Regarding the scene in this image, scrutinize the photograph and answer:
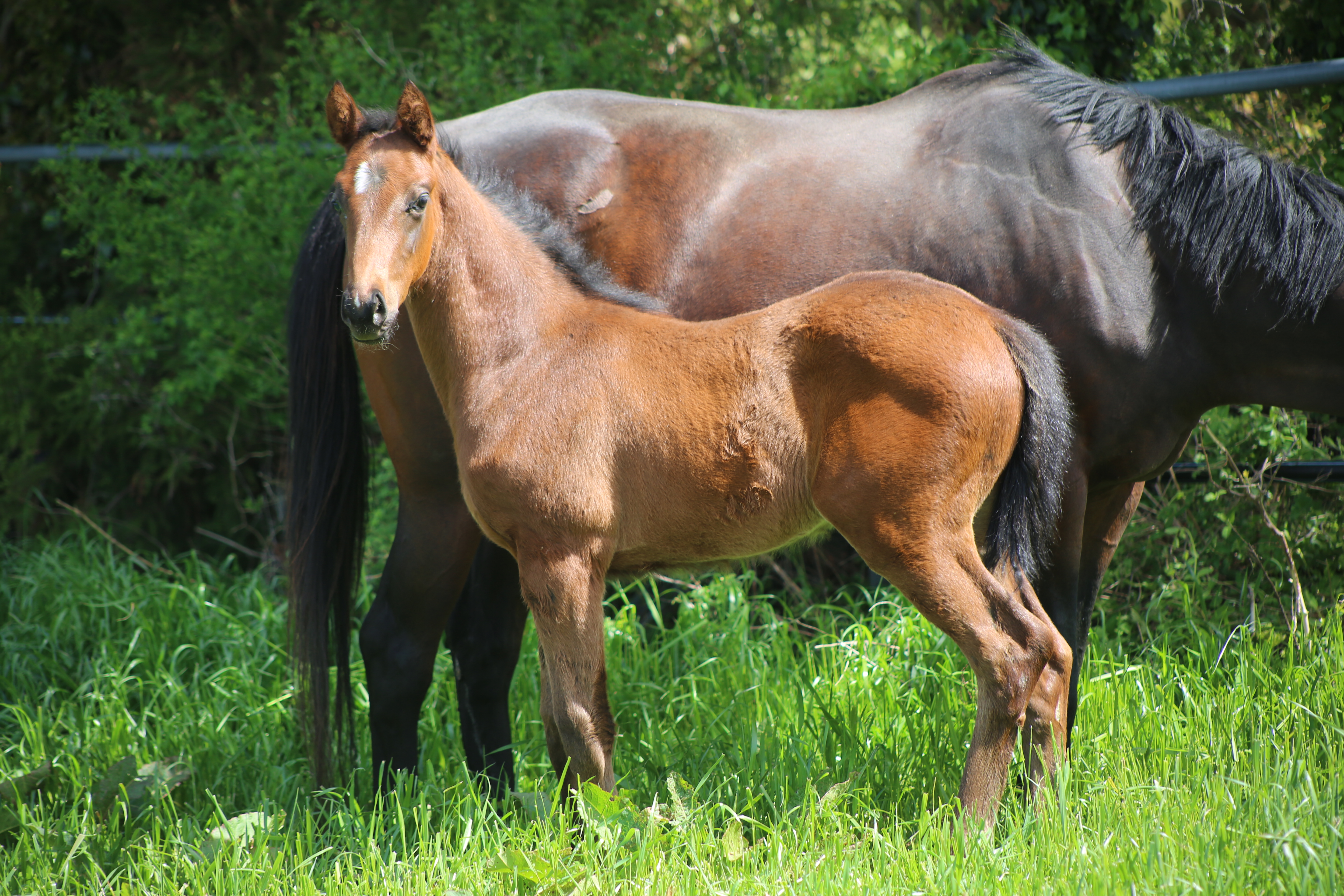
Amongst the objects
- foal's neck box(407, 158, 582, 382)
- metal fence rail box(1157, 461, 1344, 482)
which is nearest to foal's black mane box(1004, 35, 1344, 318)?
metal fence rail box(1157, 461, 1344, 482)

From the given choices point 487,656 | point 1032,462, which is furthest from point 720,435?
point 487,656

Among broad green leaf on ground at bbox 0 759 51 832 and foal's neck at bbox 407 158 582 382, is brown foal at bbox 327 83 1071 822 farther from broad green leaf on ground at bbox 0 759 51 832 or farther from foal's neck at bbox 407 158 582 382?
broad green leaf on ground at bbox 0 759 51 832

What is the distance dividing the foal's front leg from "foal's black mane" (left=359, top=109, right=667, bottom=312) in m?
0.73

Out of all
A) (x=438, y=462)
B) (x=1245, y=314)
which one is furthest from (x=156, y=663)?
(x=1245, y=314)

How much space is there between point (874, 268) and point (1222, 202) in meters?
A: 0.93

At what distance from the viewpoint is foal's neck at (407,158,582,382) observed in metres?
2.65

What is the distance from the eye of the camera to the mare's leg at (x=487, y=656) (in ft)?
11.5

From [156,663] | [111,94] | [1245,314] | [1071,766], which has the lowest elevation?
[156,663]

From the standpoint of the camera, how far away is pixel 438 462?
3.20 meters

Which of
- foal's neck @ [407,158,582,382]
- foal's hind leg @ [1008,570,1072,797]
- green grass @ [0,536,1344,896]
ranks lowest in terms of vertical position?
green grass @ [0,536,1344,896]

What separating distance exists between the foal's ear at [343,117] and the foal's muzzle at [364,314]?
0.51 meters

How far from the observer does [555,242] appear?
289 cm

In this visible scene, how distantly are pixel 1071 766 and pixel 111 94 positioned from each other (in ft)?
18.4

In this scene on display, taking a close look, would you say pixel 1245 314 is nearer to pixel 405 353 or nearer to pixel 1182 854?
pixel 1182 854
